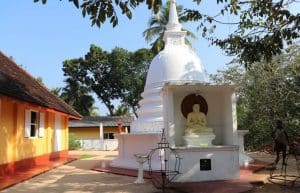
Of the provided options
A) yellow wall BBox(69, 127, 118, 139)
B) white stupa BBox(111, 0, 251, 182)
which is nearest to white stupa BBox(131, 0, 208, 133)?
white stupa BBox(111, 0, 251, 182)

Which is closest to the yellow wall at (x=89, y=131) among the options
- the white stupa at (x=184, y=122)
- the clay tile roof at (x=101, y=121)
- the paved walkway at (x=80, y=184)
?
the clay tile roof at (x=101, y=121)

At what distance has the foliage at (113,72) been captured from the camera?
43312 millimetres

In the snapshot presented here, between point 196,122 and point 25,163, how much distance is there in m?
7.37

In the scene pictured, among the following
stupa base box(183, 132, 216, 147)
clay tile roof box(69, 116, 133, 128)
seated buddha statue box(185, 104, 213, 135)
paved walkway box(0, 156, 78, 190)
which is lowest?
paved walkway box(0, 156, 78, 190)

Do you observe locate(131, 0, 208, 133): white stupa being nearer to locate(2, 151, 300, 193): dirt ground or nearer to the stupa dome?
the stupa dome

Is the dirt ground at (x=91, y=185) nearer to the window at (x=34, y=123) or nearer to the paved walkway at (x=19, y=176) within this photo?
the paved walkway at (x=19, y=176)

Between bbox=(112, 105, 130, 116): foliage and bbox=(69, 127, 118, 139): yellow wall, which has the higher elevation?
bbox=(112, 105, 130, 116): foliage

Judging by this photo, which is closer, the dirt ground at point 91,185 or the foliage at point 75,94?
the dirt ground at point 91,185

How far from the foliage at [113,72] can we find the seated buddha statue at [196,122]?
30667 millimetres

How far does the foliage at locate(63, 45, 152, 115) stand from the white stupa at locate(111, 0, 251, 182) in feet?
84.2

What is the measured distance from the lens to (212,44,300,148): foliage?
21.5 meters

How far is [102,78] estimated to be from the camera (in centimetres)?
4509

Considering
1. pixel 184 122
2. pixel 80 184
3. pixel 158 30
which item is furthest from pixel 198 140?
pixel 158 30

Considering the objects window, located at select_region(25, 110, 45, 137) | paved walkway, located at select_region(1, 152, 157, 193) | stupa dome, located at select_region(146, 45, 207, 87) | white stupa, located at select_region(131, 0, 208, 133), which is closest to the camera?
paved walkway, located at select_region(1, 152, 157, 193)
